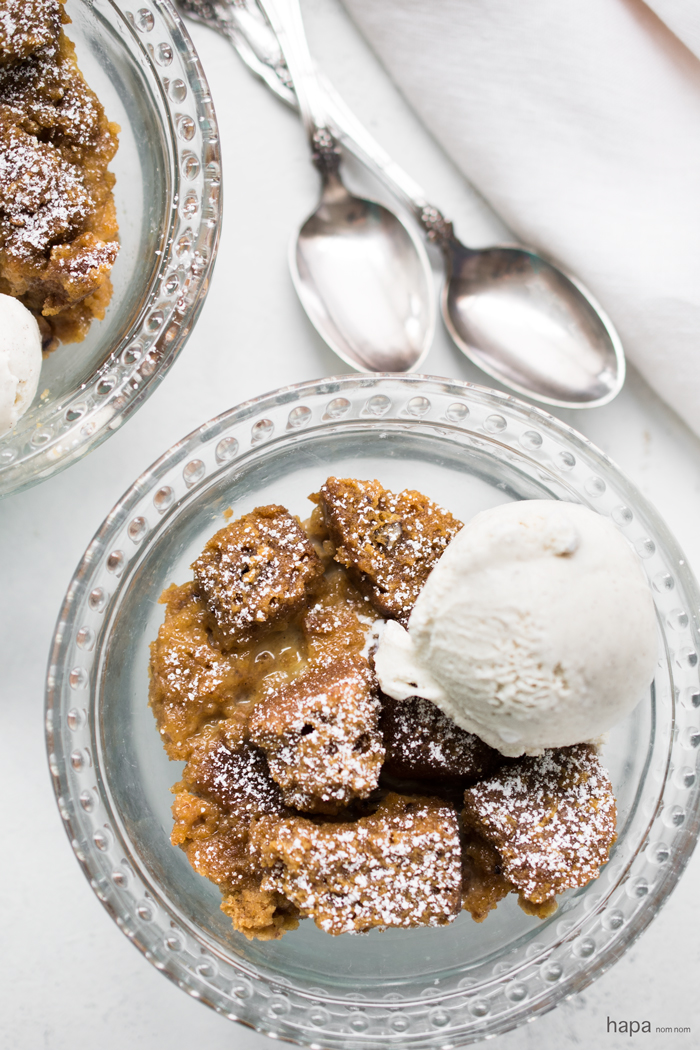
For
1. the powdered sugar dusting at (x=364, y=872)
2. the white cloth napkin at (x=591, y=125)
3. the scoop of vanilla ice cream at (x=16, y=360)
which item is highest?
the white cloth napkin at (x=591, y=125)

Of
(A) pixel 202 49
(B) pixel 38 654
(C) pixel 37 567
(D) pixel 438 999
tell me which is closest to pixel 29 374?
(C) pixel 37 567

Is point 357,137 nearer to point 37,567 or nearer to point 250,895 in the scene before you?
point 37,567

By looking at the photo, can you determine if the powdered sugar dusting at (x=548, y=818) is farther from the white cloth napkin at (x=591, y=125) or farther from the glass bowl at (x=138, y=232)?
the glass bowl at (x=138, y=232)

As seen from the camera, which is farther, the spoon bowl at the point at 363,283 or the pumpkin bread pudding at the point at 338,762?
the spoon bowl at the point at 363,283

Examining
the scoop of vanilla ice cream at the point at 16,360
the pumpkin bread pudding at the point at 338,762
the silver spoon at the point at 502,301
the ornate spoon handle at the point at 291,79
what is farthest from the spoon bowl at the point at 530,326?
the scoop of vanilla ice cream at the point at 16,360

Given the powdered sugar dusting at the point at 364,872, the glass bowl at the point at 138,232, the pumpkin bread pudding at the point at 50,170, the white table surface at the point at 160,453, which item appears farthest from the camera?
the white table surface at the point at 160,453

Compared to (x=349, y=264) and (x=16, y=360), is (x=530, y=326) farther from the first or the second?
(x=16, y=360)

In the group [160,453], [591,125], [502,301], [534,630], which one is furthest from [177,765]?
[591,125]

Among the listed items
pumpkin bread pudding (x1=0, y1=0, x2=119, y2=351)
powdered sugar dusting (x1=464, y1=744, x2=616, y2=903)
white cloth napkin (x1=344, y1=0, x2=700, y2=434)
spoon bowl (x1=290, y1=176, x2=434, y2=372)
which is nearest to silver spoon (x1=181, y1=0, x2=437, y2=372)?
spoon bowl (x1=290, y1=176, x2=434, y2=372)
